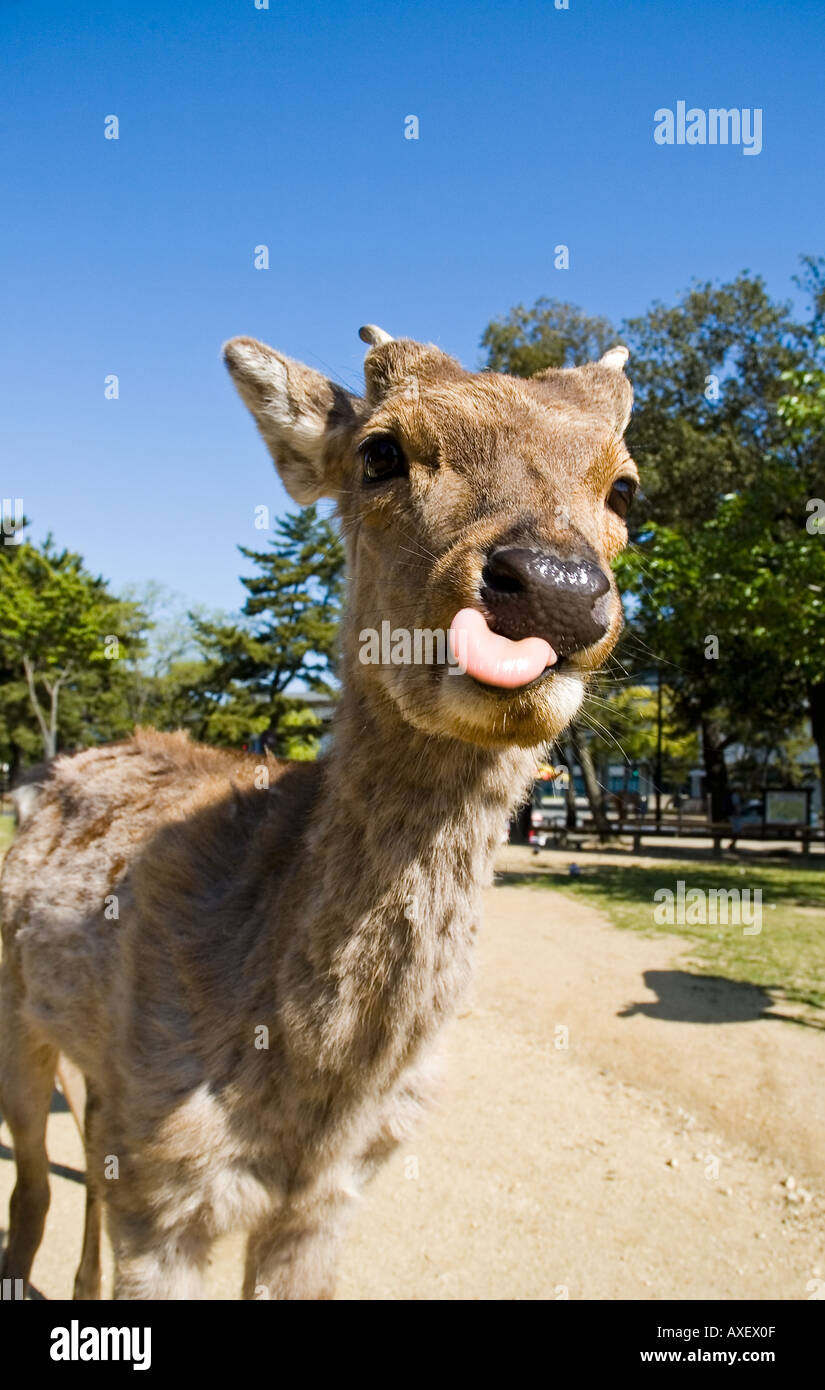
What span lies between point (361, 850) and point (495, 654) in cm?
105

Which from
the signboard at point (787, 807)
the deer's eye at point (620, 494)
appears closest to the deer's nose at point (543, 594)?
the deer's eye at point (620, 494)

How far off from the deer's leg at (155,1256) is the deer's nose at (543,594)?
Result: 2652 mm

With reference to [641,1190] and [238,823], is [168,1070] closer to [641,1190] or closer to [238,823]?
[238,823]

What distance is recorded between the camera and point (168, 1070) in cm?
348

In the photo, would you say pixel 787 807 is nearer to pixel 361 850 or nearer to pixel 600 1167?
pixel 600 1167

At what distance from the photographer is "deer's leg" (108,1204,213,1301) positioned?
3.46 meters

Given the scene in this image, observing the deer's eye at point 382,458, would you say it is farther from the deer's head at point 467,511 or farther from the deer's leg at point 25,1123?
the deer's leg at point 25,1123

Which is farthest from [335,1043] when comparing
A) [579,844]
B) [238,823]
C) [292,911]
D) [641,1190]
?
[579,844]

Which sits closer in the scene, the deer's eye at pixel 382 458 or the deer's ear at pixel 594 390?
the deer's eye at pixel 382 458

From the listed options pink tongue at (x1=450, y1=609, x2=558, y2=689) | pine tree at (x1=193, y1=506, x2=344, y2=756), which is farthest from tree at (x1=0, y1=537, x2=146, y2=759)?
pink tongue at (x1=450, y1=609, x2=558, y2=689)

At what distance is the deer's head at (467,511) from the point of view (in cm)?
249

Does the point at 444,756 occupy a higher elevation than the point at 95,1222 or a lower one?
higher

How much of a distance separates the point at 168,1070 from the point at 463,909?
137cm
